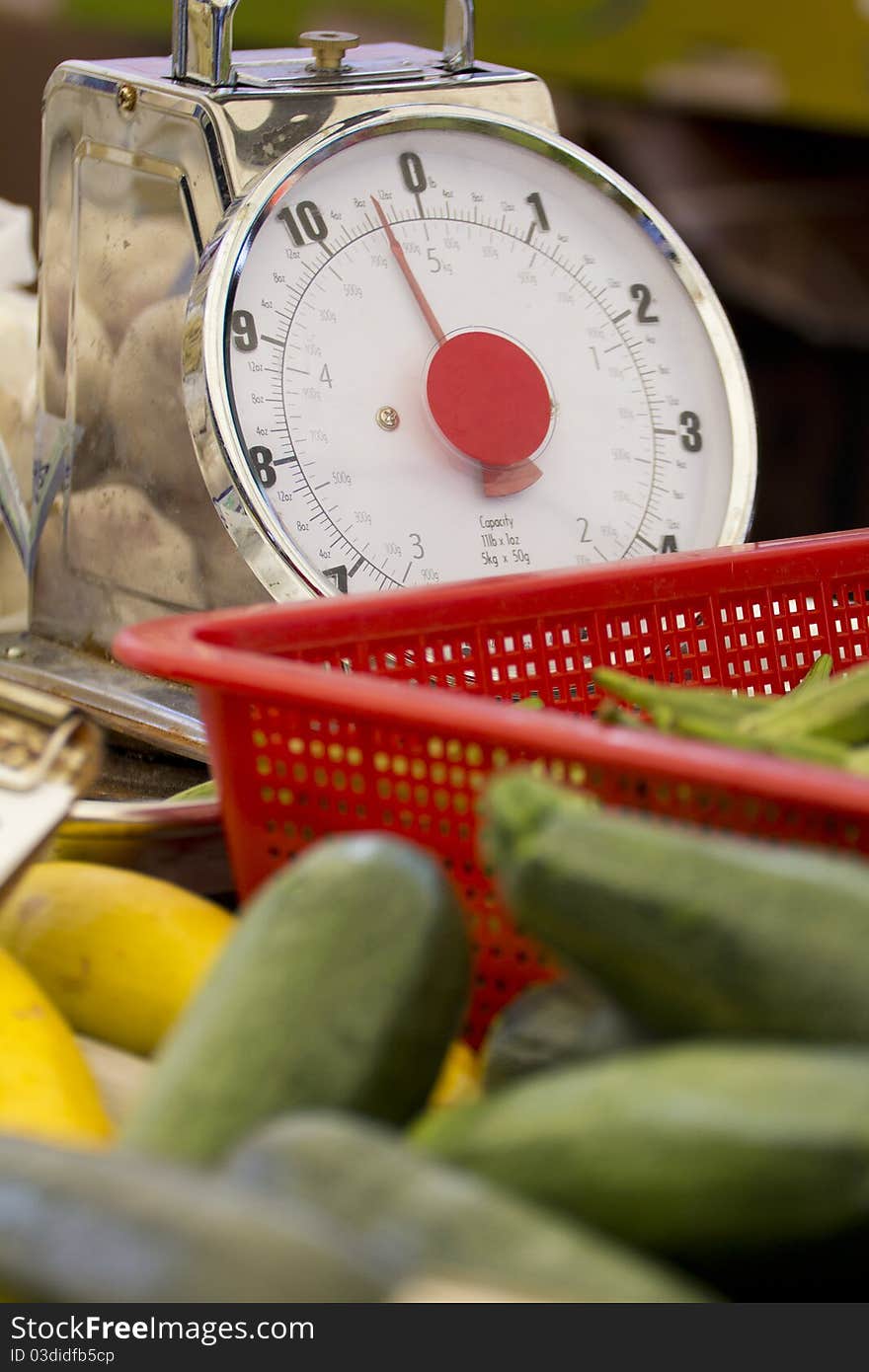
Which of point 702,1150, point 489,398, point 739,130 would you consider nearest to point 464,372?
point 489,398

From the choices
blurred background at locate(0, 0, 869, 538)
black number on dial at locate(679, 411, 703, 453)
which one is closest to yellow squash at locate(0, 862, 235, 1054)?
black number on dial at locate(679, 411, 703, 453)

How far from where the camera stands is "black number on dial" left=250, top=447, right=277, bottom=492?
104 centimetres

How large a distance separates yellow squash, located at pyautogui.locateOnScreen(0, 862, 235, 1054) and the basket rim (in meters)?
0.10

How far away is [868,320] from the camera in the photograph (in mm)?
3217

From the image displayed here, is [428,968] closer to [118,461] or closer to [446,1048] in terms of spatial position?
[446,1048]

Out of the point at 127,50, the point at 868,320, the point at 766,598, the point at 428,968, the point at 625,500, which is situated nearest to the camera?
the point at 428,968

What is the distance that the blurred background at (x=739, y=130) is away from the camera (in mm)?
2977

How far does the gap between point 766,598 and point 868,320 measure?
2.40 meters

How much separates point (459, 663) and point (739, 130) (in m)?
2.70

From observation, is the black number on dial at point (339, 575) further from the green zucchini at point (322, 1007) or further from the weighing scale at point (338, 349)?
the green zucchini at point (322, 1007)

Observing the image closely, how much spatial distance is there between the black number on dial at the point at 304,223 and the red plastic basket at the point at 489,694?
0.33 metres

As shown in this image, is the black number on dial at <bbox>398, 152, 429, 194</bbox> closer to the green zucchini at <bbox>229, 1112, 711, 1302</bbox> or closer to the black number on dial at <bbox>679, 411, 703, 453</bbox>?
the black number on dial at <bbox>679, 411, 703, 453</bbox>

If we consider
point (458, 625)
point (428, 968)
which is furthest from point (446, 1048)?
point (458, 625)

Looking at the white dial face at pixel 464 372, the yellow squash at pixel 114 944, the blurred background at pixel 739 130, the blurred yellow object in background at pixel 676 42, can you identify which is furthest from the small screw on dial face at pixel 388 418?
the blurred background at pixel 739 130
